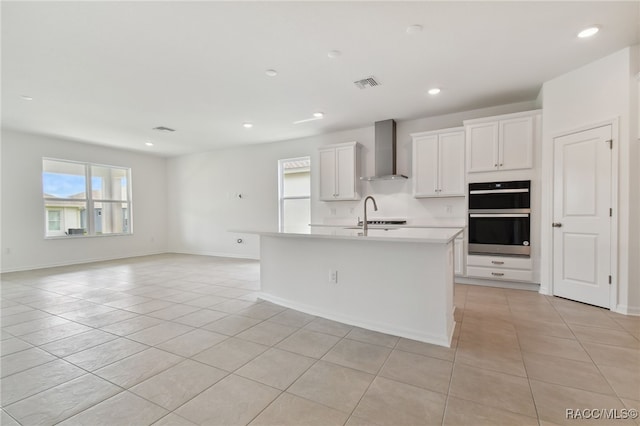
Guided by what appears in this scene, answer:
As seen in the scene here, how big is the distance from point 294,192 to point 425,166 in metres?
2.93

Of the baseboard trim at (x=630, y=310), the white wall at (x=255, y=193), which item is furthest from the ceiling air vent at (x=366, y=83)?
the baseboard trim at (x=630, y=310)

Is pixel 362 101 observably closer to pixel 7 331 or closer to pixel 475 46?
pixel 475 46

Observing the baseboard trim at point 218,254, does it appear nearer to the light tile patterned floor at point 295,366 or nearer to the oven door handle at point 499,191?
the light tile patterned floor at point 295,366

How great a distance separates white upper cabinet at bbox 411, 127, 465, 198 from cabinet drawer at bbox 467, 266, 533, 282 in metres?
1.16

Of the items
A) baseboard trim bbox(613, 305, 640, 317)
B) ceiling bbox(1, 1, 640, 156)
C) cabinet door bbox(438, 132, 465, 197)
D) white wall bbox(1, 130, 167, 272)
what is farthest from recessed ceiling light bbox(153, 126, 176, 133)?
baseboard trim bbox(613, 305, 640, 317)

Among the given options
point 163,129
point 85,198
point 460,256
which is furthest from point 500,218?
point 85,198

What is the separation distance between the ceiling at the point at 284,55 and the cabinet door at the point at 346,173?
78cm

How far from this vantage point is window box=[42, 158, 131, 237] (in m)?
6.07

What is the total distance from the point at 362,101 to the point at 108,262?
656 centimetres

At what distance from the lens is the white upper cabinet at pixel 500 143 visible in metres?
3.83

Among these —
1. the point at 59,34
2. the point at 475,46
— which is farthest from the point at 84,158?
the point at 475,46

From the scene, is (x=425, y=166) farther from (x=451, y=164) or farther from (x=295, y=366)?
(x=295, y=366)

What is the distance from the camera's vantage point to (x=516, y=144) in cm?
389

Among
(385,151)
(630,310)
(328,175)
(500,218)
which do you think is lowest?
(630,310)
